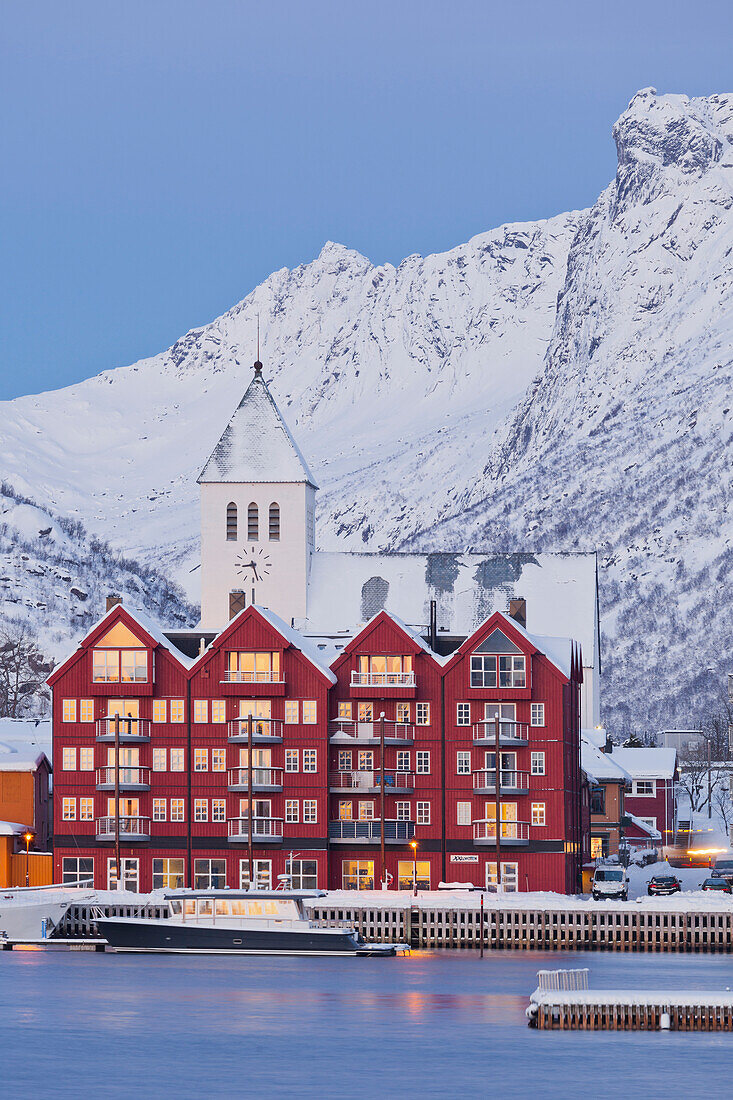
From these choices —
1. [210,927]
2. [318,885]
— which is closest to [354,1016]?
[210,927]

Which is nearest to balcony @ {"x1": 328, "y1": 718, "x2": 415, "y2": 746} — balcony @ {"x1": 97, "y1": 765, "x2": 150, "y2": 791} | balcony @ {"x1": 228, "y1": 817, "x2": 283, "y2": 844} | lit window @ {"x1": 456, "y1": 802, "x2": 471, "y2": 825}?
lit window @ {"x1": 456, "y1": 802, "x2": 471, "y2": 825}

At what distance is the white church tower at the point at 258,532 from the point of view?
192 metres

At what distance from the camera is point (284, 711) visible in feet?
474

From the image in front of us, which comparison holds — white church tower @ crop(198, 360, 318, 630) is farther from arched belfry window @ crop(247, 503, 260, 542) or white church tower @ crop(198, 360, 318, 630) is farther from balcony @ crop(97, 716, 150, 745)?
balcony @ crop(97, 716, 150, 745)

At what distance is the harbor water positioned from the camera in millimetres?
75938

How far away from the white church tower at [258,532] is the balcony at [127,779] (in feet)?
161

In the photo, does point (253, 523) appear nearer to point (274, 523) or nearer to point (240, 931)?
point (274, 523)

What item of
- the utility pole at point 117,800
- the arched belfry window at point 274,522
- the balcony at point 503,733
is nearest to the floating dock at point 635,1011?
the balcony at point 503,733

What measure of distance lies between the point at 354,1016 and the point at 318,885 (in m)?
48.5

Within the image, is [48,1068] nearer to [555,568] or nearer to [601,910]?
[601,910]

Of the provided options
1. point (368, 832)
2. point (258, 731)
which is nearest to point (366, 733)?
point (368, 832)

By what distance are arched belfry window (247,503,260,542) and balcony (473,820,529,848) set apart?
56.4 meters

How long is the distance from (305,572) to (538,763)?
2062 inches

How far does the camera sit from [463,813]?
471ft
